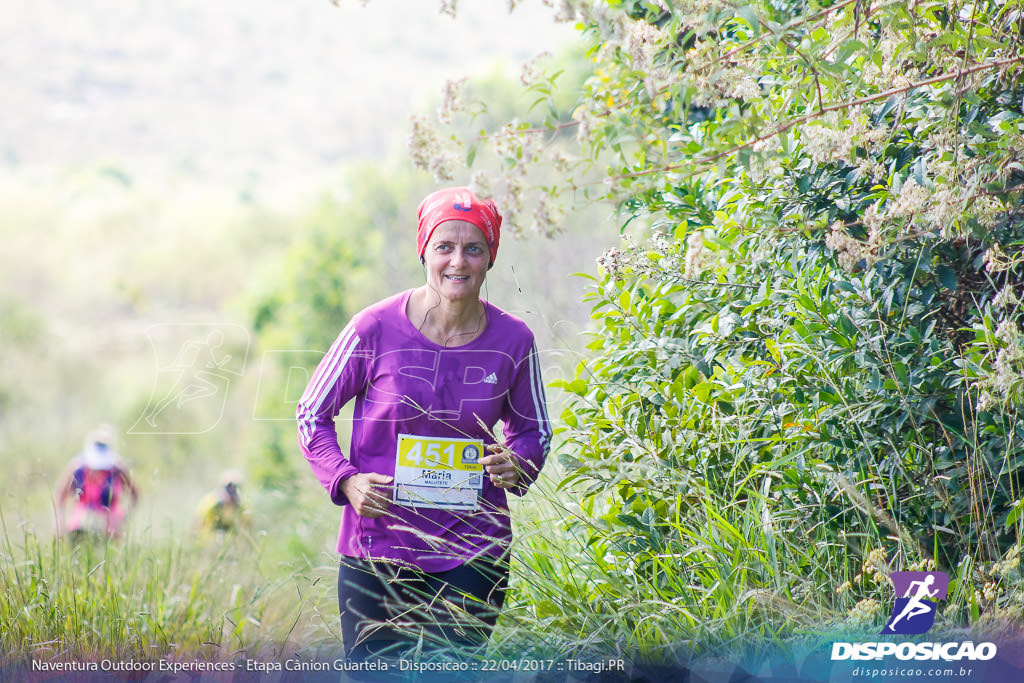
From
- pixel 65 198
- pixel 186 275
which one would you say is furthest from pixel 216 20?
pixel 186 275

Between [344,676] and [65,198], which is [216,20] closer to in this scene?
[65,198]

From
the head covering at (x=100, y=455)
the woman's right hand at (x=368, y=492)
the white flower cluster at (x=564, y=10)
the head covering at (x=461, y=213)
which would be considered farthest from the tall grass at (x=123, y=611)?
the white flower cluster at (x=564, y=10)

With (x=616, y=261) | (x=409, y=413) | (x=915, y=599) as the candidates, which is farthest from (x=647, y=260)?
(x=915, y=599)

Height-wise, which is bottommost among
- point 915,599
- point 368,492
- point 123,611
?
point 123,611

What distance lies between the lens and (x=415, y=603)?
3014 millimetres

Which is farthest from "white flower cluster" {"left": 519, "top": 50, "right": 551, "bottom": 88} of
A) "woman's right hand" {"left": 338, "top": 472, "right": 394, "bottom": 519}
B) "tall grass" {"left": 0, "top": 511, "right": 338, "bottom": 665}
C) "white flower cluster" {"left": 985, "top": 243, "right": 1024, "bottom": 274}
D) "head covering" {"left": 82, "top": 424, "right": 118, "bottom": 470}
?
"head covering" {"left": 82, "top": 424, "right": 118, "bottom": 470}

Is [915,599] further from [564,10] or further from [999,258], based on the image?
[564,10]

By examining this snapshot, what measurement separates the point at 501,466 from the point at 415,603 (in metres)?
0.55

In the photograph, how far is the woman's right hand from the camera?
2867 millimetres

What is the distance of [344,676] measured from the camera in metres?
2.88

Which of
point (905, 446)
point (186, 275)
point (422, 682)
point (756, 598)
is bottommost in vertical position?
point (422, 682)

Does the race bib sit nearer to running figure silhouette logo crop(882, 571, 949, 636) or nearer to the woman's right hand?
the woman's right hand

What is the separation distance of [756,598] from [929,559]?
62 centimetres

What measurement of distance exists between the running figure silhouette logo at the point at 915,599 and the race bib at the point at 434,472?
1293 mm
